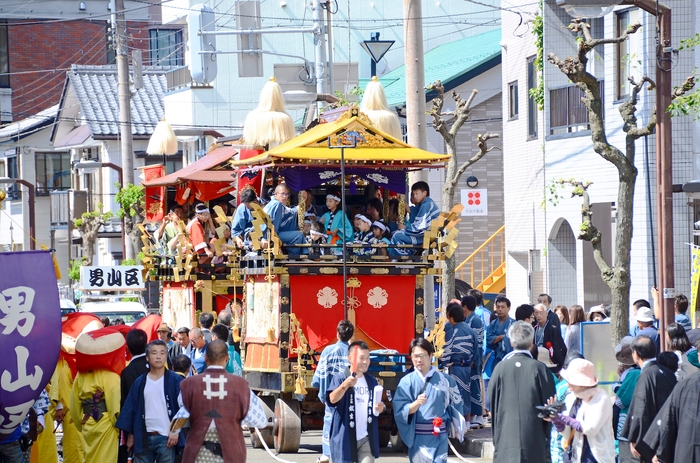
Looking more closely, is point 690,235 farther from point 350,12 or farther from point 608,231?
point 350,12

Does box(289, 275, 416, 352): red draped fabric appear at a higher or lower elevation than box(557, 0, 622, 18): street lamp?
lower

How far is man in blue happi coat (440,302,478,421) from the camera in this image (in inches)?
568

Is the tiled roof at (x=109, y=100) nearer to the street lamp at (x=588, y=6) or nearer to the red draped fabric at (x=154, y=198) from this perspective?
the red draped fabric at (x=154, y=198)

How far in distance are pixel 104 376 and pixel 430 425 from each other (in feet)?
10.1

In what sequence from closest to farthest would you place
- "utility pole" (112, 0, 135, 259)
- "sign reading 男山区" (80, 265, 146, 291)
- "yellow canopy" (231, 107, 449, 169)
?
"yellow canopy" (231, 107, 449, 169) < "sign reading 男山区" (80, 265, 146, 291) < "utility pole" (112, 0, 135, 259)

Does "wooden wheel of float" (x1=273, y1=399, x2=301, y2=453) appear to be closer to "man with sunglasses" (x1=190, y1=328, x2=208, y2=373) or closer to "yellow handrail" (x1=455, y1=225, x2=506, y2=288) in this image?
"man with sunglasses" (x1=190, y1=328, x2=208, y2=373)

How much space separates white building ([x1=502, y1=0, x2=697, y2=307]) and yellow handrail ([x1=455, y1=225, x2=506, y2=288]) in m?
4.16

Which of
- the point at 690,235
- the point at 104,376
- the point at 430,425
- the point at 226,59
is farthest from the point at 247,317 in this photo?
the point at 226,59

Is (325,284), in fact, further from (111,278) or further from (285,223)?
(111,278)

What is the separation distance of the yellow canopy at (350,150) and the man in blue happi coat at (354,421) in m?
4.04

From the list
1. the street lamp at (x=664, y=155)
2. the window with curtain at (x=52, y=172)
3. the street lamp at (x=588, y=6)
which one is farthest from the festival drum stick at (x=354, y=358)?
the window with curtain at (x=52, y=172)

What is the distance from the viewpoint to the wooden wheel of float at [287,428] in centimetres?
1400

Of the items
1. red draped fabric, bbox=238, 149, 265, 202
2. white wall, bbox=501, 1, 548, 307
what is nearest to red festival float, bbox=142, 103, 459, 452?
red draped fabric, bbox=238, 149, 265, 202

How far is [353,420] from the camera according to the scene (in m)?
10.7
